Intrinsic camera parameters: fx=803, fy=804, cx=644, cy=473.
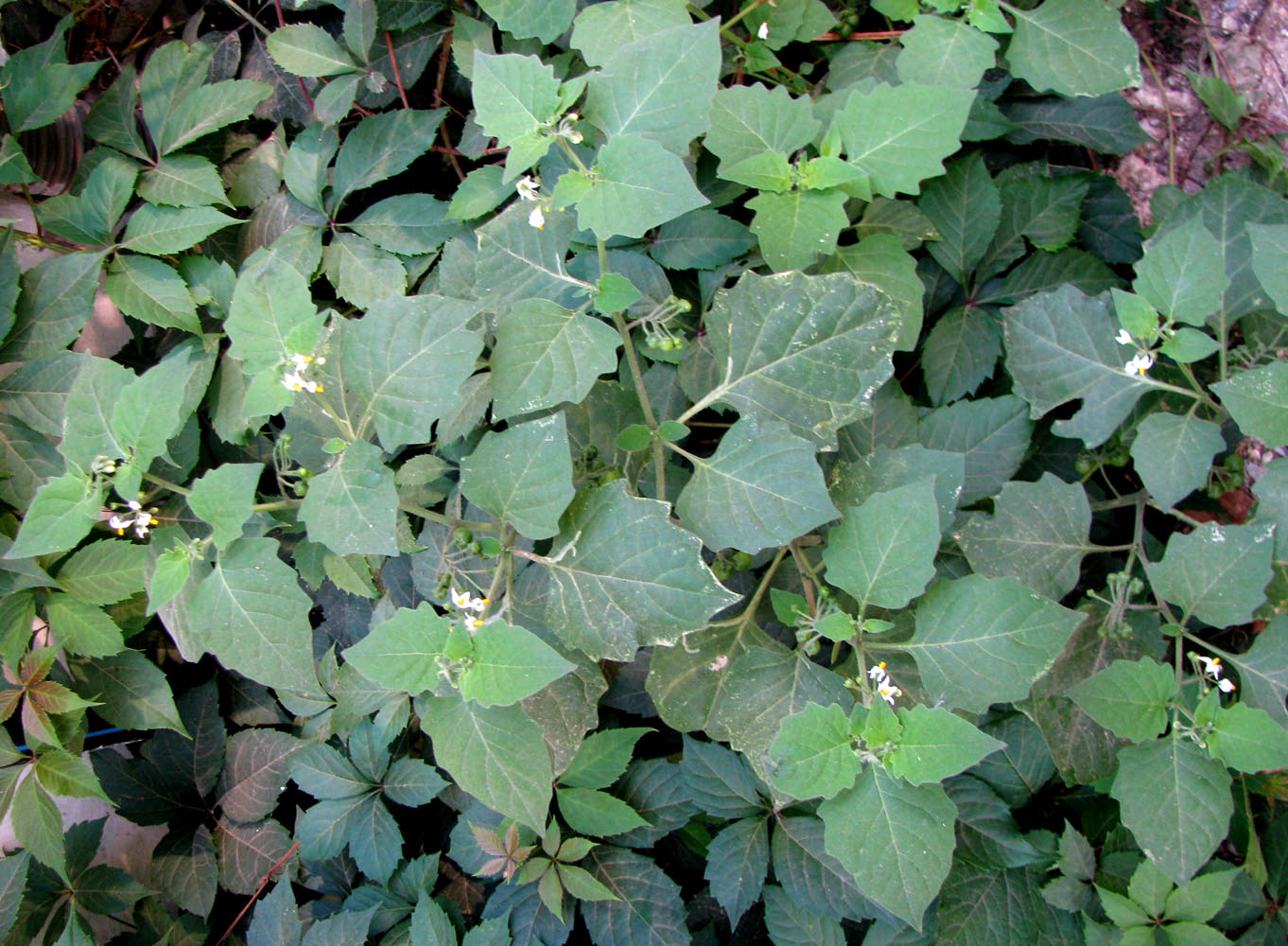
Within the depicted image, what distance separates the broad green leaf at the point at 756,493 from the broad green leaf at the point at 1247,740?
2.54 ft

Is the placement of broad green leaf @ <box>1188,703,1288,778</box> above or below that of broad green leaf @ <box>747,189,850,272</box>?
below

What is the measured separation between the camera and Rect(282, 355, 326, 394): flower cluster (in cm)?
130

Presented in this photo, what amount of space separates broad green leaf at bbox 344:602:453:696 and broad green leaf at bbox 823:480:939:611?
69 centimetres

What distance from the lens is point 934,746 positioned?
130 cm

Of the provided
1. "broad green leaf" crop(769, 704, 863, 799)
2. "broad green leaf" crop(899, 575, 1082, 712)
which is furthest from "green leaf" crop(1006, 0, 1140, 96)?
"broad green leaf" crop(769, 704, 863, 799)

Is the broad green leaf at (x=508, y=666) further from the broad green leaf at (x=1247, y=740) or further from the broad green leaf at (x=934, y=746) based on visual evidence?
the broad green leaf at (x=1247, y=740)

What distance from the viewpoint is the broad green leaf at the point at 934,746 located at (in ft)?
4.18

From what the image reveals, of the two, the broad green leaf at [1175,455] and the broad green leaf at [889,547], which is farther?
the broad green leaf at [1175,455]

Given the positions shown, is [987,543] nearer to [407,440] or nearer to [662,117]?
[662,117]

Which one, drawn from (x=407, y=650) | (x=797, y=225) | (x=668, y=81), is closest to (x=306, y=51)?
(x=668, y=81)

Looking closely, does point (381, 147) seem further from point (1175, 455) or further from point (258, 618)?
point (1175, 455)

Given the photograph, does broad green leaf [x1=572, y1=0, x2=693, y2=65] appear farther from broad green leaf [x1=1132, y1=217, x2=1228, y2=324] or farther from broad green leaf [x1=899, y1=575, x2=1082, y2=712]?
broad green leaf [x1=899, y1=575, x2=1082, y2=712]

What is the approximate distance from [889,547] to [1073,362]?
0.60m

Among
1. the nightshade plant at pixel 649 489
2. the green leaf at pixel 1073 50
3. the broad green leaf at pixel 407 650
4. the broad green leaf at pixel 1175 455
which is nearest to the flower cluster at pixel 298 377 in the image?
the nightshade plant at pixel 649 489
